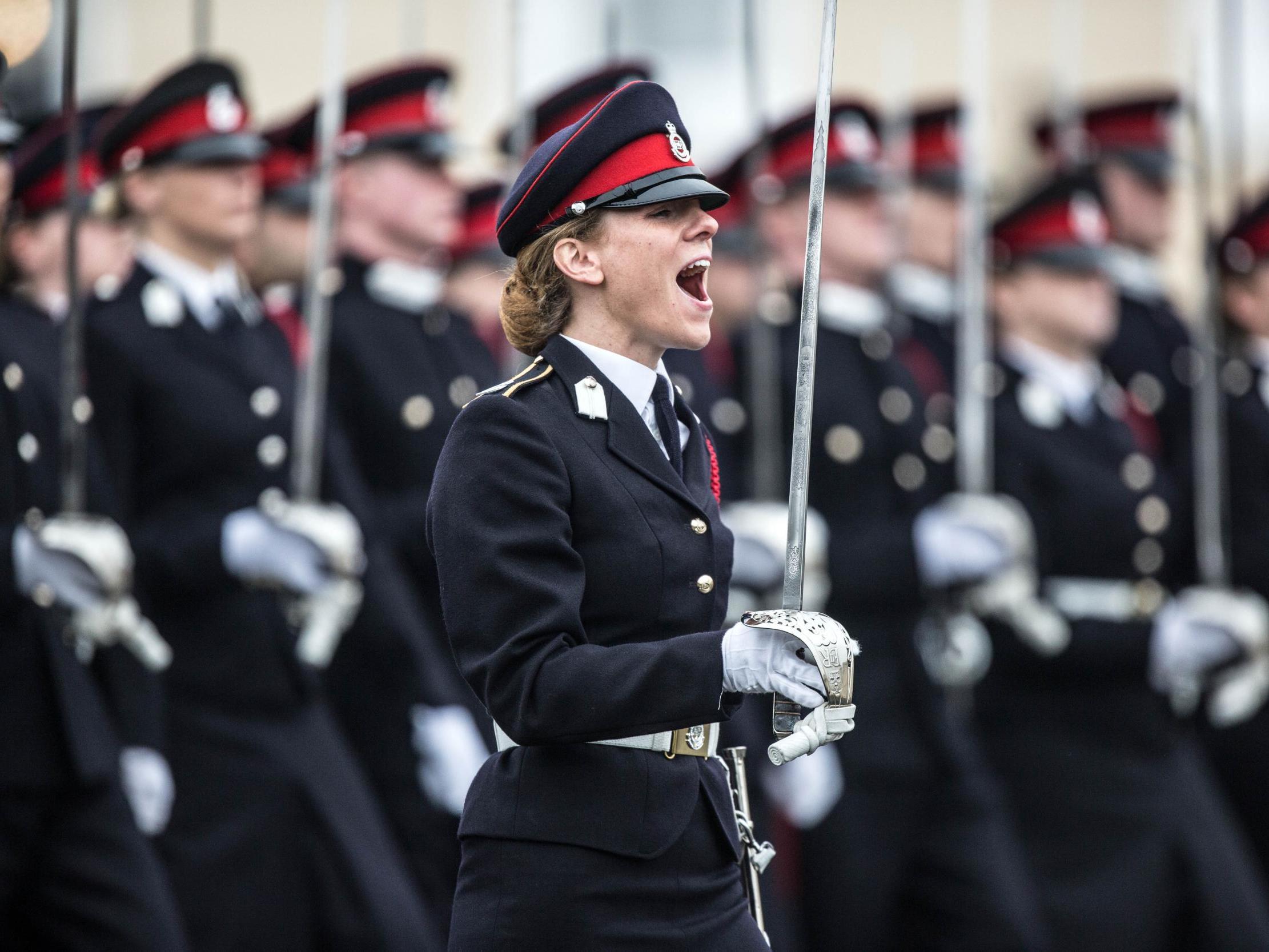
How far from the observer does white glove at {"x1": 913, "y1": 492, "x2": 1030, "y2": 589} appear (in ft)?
21.9

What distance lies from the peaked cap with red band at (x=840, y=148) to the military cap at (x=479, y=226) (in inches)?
42.8

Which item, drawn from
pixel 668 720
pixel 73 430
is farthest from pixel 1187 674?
pixel 668 720

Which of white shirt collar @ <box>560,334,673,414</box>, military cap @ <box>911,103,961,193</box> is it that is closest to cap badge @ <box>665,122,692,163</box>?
white shirt collar @ <box>560,334,673,414</box>

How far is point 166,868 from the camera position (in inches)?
215

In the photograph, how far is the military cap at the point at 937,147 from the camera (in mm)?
8555

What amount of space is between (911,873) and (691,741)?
11.4 feet

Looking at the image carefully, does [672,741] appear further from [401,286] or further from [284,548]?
[401,286]

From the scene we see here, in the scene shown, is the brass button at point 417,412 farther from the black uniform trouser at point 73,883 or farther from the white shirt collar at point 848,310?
the black uniform trouser at point 73,883

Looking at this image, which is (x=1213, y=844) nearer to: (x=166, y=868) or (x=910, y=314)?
(x=910, y=314)

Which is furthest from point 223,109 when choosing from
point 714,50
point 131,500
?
point 714,50

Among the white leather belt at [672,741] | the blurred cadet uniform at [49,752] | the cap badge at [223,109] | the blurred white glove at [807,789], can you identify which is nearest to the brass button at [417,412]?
the cap badge at [223,109]

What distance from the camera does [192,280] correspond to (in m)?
5.70

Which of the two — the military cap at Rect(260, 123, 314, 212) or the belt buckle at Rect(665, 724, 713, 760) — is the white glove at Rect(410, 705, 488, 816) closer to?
the military cap at Rect(260, 123, 314, 212)

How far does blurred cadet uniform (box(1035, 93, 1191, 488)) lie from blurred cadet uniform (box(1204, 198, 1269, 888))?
0.61 ft
